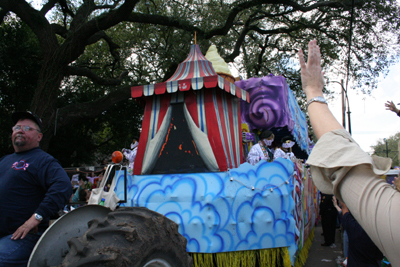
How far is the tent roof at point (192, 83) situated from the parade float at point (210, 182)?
0.02 meters

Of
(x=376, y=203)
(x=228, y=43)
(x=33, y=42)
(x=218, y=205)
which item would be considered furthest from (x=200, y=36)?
(x=376, y=203)

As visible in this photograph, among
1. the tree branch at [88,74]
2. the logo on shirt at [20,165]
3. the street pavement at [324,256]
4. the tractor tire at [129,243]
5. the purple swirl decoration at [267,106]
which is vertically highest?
the tree branch at [88,74]

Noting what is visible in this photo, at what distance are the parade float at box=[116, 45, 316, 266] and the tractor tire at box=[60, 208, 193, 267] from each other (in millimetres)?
1759

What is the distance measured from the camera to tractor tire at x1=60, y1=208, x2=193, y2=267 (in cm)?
196

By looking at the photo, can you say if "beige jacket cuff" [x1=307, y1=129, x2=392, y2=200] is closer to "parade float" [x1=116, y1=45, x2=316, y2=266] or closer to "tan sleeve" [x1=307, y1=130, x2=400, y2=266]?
"tan sleeve" [x1=307, y1=130, x2=400, y2=266]

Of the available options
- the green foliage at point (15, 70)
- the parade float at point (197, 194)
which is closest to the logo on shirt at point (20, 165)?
the parade float at point (197, 194)

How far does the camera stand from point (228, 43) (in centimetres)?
1723

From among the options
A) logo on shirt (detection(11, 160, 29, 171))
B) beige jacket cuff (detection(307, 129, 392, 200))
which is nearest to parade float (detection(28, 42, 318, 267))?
logo on shirt (detection(11, 160, 29, 171))

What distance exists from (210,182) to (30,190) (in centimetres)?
254

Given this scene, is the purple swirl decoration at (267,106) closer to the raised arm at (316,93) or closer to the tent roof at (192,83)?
the tent roof at (192,83)

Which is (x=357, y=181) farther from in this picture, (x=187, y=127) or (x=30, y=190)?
(x=187, y=127)

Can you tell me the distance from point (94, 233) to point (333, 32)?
16.6m

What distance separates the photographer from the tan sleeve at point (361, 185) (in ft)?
3.04

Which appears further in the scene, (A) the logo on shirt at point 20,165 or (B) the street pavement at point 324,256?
(B) the street pavement at point 324,256
